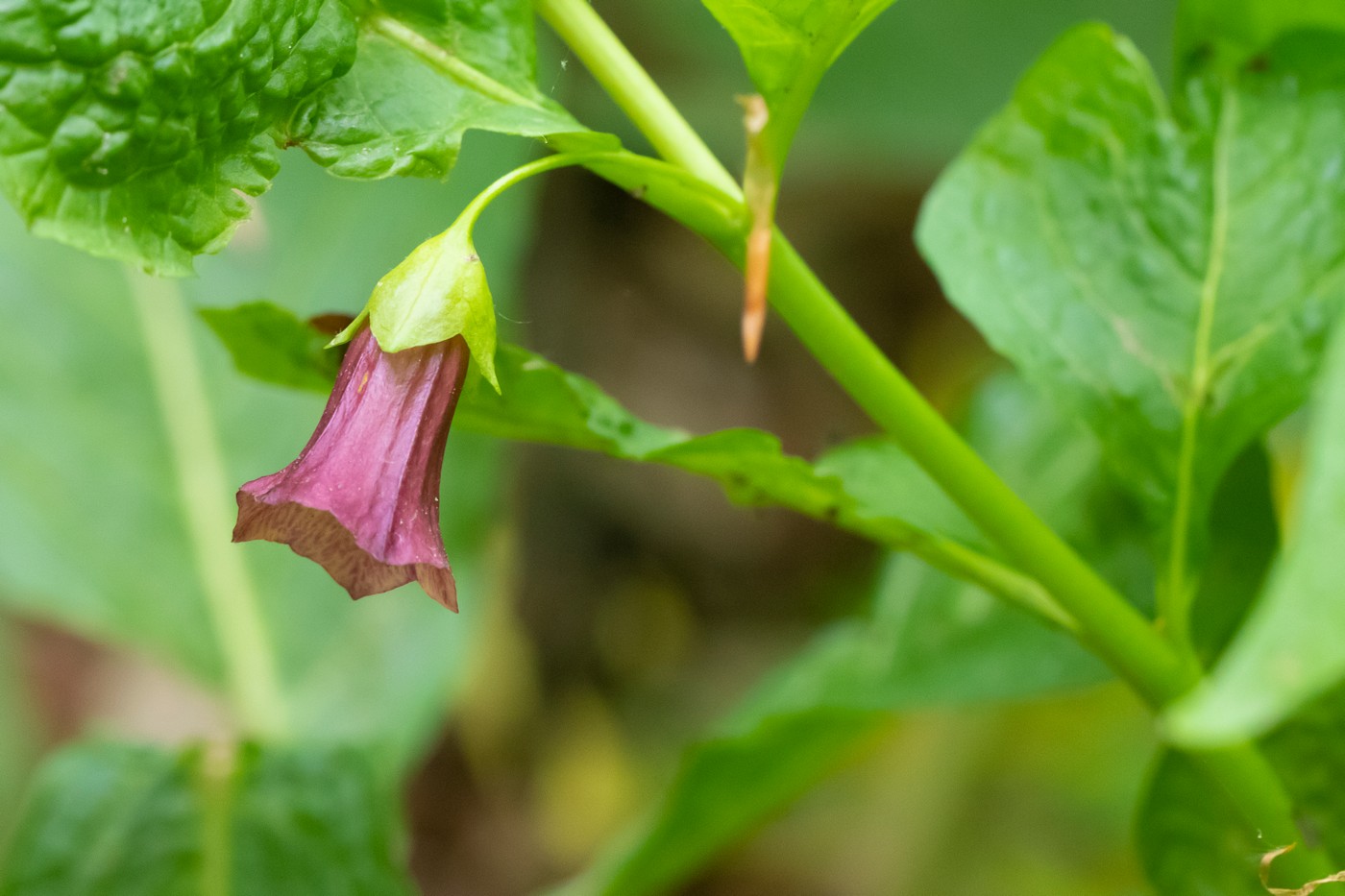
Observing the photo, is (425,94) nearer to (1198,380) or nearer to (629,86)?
(629,86)

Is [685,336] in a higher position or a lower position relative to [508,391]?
lower

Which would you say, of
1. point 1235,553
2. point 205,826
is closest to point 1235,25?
point 1235,553

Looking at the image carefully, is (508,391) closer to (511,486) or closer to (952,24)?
(511,486)

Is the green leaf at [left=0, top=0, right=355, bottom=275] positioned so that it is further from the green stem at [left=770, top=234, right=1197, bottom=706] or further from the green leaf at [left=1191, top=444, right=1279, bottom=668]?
the green leaf at [left=1191, top=444, right=1279, bottom=668]

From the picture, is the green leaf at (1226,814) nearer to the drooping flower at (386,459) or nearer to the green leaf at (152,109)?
the drooping flower at (386,459)

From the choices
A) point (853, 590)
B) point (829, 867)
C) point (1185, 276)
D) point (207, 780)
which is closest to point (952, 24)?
point (853, 590)

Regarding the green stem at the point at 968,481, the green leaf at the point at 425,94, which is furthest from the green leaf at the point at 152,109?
the green stem at the point at 968,481
